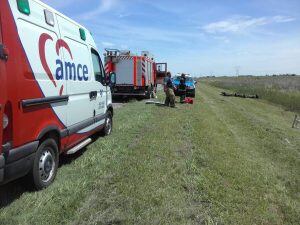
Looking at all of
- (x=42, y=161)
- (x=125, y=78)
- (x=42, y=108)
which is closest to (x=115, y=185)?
(x=42, y=161)

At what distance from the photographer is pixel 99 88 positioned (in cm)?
967

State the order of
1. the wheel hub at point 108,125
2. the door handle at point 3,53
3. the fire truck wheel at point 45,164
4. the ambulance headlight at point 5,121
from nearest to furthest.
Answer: the door handle at point 3,53, the ambulance headlight at point 5,121, the fire truck wheel at point 45,164, the wheel hub at point 108,125

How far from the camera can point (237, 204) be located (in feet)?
19.0

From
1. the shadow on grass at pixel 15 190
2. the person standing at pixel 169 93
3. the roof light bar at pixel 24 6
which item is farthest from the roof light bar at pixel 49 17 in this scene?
the person standing at pixel 169 93

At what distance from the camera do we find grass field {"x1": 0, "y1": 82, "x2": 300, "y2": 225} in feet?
17.1

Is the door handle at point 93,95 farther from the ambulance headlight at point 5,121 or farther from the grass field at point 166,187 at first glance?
the ambulance headlight at point 5,121

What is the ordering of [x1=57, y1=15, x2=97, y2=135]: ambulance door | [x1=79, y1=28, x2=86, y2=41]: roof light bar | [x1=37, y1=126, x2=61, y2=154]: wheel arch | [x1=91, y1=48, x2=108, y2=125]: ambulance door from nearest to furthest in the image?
[x1=37, y1=126, x2=61, y2=154]: wheel arch
[x1=57, y1=15, x2=97, y2=135]: ambulance door
[x1=79, y1=28, x2=86, y2=41]: roof light bar
[x1=91, y1=48, x2=108, y2=125]: ambulance door

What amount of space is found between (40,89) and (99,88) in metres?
3.80

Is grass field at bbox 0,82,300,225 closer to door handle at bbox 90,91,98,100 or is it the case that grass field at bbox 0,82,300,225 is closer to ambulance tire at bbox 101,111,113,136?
ambulance tire at bbox 101,111,113,136

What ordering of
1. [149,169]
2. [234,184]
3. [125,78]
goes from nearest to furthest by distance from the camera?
[234,184] → [149,169] → [125,78]

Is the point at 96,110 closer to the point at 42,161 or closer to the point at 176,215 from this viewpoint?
the point at 42,161

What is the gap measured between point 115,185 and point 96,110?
3.50 m

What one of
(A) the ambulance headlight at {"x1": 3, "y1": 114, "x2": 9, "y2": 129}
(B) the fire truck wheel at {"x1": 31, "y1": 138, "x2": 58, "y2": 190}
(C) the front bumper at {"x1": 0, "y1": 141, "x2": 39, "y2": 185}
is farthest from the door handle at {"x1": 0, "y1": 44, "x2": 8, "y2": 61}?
(B) the fire truck wheel at {"x1": 31, "y1": 138, "x2": 58, "y2": 190}

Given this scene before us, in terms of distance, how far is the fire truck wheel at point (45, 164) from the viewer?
5.88 m
